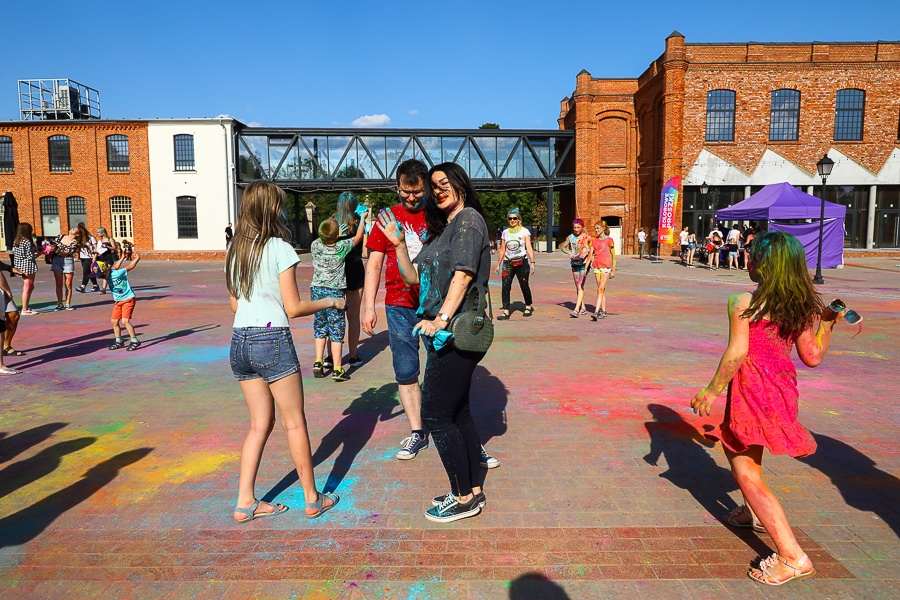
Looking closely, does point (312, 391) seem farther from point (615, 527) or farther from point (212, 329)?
point (212, 329)

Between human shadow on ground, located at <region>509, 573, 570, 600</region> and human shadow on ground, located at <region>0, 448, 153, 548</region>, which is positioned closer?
human shadow on ground, located at <region>509, 573, 570, 600</region>

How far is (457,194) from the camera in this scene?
11.0 feet

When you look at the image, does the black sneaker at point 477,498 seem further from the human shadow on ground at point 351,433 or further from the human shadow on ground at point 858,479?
the human shadow on ground at point 858,479

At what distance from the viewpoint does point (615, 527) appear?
10.8 feet

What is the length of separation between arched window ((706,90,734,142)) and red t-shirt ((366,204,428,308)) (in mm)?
32500

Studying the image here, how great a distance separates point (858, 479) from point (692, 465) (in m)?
0.99

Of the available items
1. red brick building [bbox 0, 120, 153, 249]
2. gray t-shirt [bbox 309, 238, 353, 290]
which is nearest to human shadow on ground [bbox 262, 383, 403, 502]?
gray t-shirt [bbox 309, 238, 353, 290]

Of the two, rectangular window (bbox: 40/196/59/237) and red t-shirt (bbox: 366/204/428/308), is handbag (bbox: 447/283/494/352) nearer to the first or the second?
red t-shirt (bbox: 366/204/428/308)

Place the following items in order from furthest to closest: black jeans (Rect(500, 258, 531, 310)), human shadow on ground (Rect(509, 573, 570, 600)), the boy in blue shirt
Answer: black jeans (Rect(500, 258, 531, 310)), the boy in blue shirt, human shadow on ground (Rect(509, 573, 570, 600))

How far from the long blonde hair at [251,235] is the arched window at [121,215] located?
122 ft

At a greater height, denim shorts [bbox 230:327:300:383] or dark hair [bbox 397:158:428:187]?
dark hair [bbox 397:158:428:187]

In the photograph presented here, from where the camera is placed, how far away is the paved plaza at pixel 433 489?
2846mm

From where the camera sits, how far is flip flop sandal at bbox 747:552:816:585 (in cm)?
275

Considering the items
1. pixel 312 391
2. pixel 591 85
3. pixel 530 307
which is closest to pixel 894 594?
pixel 312 391
